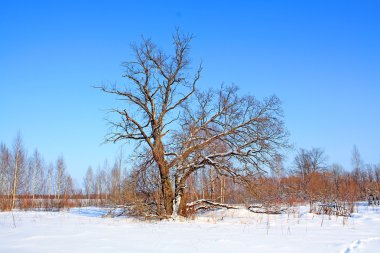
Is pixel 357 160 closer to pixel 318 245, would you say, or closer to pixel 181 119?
pixel 181 119

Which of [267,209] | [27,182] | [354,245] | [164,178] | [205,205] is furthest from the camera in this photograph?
[27,182]

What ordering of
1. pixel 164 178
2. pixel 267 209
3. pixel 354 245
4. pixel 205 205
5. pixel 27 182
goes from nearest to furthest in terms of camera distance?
pixel 354 245
pixel 164 178
pixel 205 205
pixel 267 209
pixel 27 182

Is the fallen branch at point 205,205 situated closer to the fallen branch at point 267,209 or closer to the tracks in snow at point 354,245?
the fallen branch at point 267,209

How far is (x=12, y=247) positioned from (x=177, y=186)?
995cm

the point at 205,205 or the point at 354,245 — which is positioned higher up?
the point at 354,245

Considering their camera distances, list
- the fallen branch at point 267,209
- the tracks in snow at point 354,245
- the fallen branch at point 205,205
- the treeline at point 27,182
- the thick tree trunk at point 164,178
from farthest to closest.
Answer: the treeline at point 27,182 → the fallen branch at point 267,209 → the fallen branch at point 205,205 → the thick tree trunk at point 164,178 → the tracks in snow at point 354,245

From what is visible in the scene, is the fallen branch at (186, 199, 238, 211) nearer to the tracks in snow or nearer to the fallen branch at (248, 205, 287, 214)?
the fallen branch at (248, 205, 287, 214)

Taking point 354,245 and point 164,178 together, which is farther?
point 164,178

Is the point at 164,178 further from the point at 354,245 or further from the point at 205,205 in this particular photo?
the point at 354,245

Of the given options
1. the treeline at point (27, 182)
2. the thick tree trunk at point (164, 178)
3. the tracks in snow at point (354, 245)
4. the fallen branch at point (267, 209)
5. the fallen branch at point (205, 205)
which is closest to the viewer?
the tracks in snow at point (354, 245)

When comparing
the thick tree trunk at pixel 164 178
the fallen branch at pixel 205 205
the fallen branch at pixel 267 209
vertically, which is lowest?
the fallen branch at pixel 267 209

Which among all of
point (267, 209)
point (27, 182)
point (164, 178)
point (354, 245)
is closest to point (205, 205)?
point (164, 178)

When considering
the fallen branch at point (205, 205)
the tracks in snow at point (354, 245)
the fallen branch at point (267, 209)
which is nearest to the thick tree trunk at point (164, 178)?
the fallen branch at point (205, 205)

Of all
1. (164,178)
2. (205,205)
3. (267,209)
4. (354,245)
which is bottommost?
(267,209)
